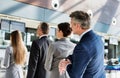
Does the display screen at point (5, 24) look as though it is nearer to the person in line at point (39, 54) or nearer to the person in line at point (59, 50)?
the person in line at point (39, 54)

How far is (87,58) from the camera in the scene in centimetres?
207

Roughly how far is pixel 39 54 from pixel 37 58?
6cm

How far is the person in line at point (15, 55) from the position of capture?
409 centimetres

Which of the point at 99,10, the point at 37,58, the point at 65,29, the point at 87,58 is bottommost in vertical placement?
the point at 37,58

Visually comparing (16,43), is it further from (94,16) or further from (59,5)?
(94,16)

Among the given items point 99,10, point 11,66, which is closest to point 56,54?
point 11,66

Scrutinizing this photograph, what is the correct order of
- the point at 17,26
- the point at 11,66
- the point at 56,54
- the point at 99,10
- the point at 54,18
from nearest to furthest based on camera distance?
the point at 56,54 < the point at 11,66 < the point at 17,26 < the point at 54,18 < the point at 99,10

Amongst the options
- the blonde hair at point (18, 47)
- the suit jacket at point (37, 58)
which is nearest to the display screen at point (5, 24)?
the blonde hair at point (18, 47)

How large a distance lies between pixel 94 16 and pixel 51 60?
726 centimetres

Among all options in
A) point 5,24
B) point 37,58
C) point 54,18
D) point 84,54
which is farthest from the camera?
point 54,18

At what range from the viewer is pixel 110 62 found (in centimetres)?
924

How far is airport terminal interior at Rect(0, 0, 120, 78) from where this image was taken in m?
6.10

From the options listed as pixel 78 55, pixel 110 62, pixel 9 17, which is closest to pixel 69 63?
pixel 78 55

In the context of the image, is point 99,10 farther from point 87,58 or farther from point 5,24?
point 87,58
